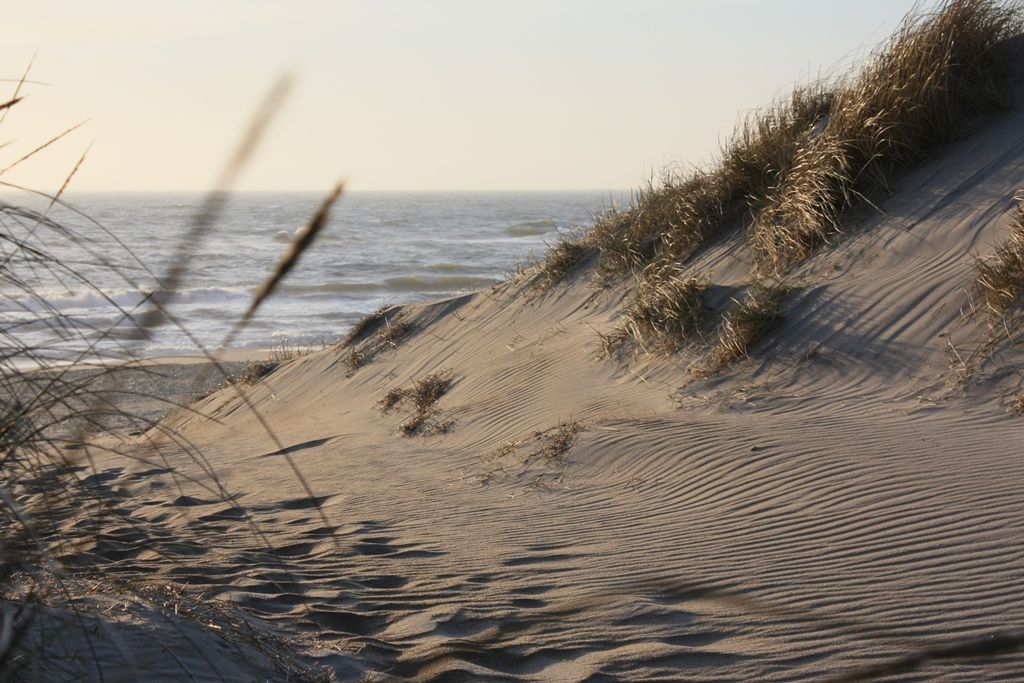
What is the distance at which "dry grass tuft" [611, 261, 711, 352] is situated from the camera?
8.78 m

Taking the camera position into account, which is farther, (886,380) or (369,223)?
(369,223)

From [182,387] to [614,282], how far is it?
6092 millimetres

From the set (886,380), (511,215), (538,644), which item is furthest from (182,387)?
(511,215)

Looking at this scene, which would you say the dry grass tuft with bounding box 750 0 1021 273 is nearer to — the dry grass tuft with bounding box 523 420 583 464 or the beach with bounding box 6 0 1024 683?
the beach with bounding box 6 0 1024 683

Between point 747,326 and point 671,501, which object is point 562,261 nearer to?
point 747,326

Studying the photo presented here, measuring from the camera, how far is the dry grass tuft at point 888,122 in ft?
30.1

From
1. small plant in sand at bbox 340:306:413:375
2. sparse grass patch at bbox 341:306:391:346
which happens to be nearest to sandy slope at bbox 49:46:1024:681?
small plant in sand at bbox 340:306:413:375

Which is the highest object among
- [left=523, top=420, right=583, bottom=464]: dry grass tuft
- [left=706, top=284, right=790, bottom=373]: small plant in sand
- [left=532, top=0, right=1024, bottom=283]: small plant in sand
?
[left=532, top=0, right=1024, bottom=283]: small plant in sand

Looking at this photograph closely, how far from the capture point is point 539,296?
11.5 m

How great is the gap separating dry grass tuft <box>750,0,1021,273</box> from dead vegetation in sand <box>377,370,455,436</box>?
3.23 meters

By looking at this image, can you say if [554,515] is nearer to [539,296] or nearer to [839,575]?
[839,575]

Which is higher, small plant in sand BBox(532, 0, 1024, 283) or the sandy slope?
small plant in sand BBox(532, 0, 1024, 283)

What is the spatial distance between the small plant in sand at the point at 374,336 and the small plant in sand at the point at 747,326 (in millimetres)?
5065

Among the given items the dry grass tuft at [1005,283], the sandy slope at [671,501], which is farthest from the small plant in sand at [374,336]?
the dry grass tuft at [1005,283]
